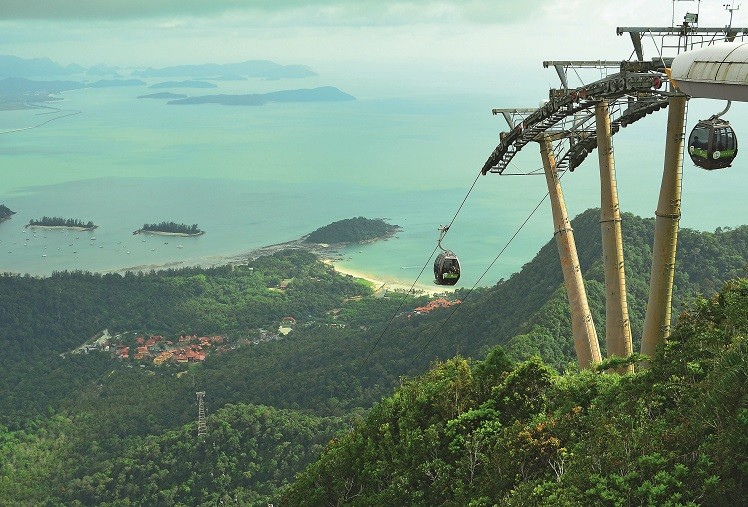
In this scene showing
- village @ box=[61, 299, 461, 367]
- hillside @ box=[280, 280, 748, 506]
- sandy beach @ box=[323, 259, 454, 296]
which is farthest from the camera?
sandy beach @ box=[323, 259, 454, 296]

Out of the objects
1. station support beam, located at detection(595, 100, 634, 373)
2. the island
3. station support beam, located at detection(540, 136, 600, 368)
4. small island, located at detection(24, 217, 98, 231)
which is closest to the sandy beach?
small island, located at detection(24, 217, 98, 231)

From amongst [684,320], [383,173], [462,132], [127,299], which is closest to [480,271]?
[127,299]

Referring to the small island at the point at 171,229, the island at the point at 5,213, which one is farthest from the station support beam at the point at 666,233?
the island at the point at 5,213

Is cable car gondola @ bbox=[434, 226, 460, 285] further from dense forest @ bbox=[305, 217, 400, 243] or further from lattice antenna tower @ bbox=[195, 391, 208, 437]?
dense forest @ bbox=[305, 217, 400, 243]

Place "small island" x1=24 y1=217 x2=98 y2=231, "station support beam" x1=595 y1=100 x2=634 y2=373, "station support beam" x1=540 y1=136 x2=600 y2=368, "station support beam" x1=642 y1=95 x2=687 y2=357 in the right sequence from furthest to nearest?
1. "small island" x1=24 y1=217 x2=98 y2=231
2. "station support beam" x1=540 y1=136 x2=600 y2=368
3. "station support beam" x1=595 y1=100 x2=634 y2=373
4. "station support beam" x1=642 y1=95 x2=687 y2=357

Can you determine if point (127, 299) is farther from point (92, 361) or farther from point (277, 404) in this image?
point (277, 404)

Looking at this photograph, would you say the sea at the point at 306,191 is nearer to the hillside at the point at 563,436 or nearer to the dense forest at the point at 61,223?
the dense forest at the point at 61,223
